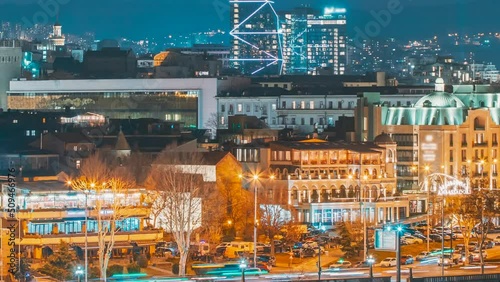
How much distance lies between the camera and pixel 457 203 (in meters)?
75.8

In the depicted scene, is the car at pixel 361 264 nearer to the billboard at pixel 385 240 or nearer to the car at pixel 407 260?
the car at pixel 407 260

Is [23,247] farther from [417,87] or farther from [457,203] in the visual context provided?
[417,87]

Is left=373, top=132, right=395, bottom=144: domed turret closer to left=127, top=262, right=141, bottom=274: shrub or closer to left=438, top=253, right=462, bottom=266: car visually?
left=438, top=253, right=462, bottom=266: car

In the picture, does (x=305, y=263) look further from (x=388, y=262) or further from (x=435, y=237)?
(x=435, y=237)

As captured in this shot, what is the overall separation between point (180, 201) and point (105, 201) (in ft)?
8.01

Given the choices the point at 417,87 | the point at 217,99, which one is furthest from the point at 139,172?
the point at 417,87

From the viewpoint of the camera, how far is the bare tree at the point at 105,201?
61156 millimetres

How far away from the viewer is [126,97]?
4970 inches

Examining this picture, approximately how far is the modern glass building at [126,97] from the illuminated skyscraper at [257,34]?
57.0 metres

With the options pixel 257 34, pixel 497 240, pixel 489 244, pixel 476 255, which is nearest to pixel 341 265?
pixel 476 255

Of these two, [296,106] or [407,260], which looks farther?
[296,106]

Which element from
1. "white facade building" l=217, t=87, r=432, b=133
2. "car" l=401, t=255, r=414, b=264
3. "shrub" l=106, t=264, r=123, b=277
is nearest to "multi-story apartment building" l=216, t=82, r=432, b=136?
"white facade building" l=217, t=87, r=432, b=133

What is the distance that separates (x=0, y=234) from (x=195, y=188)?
1143cm

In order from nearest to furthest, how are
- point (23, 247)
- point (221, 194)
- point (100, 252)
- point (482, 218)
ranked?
point (100, 252) < point (23, 247) < point (482, 218) < point (221, 194)
